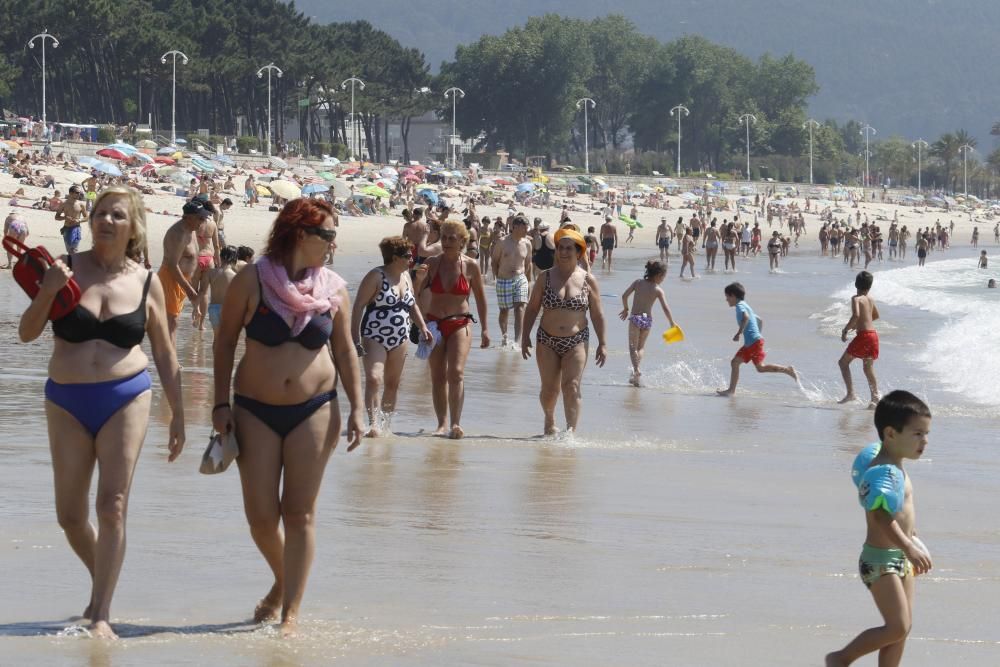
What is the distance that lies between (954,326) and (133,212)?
1971cm

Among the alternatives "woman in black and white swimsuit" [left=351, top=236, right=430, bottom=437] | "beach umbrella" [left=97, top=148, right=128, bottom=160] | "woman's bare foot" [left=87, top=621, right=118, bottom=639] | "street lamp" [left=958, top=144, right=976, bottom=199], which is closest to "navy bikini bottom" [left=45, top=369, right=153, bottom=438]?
"woman's bare foot" [left=87, top=621, right=118, bottom=639]

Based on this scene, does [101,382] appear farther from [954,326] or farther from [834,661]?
[954,326]

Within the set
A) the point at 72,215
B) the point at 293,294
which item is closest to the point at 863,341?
the point at 293,294

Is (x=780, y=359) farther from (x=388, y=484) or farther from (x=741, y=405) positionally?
(x=388, y=484)

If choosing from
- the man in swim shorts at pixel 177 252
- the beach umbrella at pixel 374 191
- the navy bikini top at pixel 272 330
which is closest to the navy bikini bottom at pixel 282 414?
the navy bikini top at pixel 272 330

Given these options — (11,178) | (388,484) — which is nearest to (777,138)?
(11,178)

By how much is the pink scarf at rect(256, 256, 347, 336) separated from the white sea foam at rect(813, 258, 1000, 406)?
9.44 metres

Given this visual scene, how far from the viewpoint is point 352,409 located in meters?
4.95

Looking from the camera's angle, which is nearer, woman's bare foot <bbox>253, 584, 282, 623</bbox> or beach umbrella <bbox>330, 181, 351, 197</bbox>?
woman's bare foot <bbox>253, 584, 282, 623</bbox>

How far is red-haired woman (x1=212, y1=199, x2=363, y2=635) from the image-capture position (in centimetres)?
457

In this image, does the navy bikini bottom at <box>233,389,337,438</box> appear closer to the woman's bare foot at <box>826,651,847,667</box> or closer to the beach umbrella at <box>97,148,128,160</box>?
the woman's bare foot at <box>826,651,847,667</box>

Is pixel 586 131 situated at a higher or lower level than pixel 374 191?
higher

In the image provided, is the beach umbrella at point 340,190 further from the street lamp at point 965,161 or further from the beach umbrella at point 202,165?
the street lamp at point 965,161

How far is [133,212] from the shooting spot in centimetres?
453
